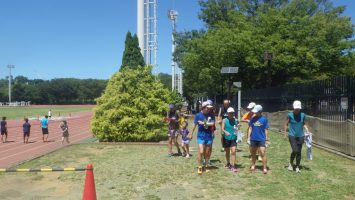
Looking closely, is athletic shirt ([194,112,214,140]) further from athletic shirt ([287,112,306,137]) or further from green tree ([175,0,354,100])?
green tree ([175,0,354,100])

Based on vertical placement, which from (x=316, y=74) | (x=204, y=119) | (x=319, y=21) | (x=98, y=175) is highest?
(x=319, y=21)

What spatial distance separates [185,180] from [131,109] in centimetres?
1103

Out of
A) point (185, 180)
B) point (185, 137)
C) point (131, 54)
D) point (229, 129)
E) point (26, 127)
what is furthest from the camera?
point (131, 54)

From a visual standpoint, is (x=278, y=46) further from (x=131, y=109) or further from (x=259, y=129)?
(x=259, y=129)

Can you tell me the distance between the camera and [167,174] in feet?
36.2

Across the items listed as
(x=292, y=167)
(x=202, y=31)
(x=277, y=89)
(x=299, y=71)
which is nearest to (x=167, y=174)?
(x=292, y=167)

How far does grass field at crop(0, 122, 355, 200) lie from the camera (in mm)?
8969

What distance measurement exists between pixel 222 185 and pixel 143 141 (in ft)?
36.9

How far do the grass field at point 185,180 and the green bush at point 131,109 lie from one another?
246 inches

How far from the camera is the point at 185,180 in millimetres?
10250

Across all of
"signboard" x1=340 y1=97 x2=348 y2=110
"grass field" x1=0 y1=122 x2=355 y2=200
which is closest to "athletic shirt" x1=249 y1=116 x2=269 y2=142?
"grass field" x1=0 y1=122 x2=355 y2=200

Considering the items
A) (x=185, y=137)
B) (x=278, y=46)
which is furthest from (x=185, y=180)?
(x=278, y=46)

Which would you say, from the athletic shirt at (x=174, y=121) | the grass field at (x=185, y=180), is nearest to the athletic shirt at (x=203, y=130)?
the grass field at (x=185, y=180)

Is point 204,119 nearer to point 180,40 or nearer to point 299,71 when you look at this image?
point 299,71
